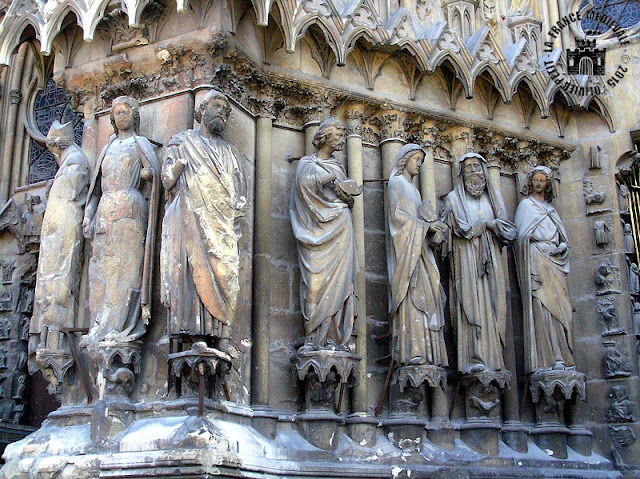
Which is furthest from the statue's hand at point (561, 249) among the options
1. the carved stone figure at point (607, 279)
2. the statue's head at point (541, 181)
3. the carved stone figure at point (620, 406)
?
the carved stone figure at point (620, 406)

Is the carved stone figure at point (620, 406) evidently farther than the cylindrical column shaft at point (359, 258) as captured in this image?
Yes

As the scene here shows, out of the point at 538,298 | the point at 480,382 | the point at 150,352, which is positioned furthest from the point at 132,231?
the point at 538,298

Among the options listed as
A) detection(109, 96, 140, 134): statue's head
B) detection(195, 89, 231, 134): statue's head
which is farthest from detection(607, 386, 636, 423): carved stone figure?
detection(109, 96, 140, 134): statue's head

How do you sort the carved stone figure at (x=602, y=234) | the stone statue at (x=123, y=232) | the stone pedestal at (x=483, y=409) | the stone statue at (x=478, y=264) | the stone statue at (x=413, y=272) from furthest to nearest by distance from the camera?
the carved stone figure at (x=602, y=234), the stone statue at (x=478, y=264), the stone pedestal at (x=483, y=409), the stone statue at (x=413, y=272), the stone statue at (x=123, y=232)

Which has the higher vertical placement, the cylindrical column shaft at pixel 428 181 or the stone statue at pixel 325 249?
the cylindrical column shaft at pixel 428 181

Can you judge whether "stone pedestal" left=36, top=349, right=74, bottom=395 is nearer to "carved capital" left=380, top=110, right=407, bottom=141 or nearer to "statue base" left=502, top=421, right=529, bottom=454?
"carved capital" left=380, top=110, right=407, bottom=141

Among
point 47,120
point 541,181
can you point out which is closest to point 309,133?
point 541,181

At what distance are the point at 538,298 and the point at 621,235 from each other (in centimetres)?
158

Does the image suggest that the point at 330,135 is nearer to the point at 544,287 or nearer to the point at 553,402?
the point at 544,287

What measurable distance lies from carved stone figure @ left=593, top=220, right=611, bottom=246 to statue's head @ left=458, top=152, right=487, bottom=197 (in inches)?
69.5

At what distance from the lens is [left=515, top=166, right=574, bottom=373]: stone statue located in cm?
1039

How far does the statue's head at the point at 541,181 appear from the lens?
432 inches

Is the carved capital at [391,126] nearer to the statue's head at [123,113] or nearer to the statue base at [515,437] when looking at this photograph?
the statue's head at [123,113]

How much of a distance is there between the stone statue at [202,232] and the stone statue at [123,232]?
0.34 metres
